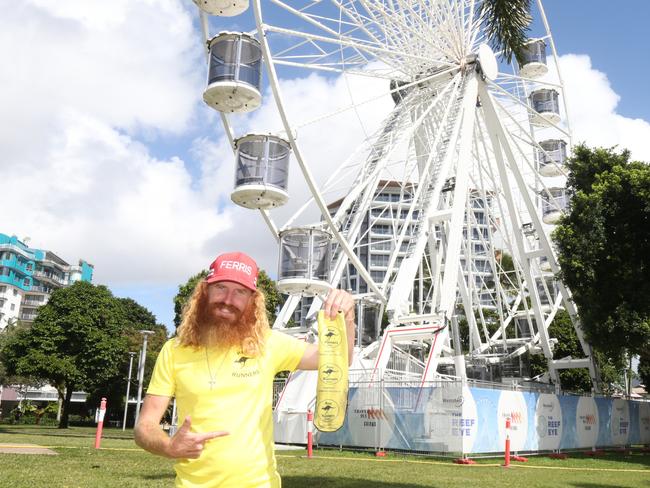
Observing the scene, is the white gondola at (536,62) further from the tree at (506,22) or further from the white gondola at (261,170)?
the tree at (506,22)

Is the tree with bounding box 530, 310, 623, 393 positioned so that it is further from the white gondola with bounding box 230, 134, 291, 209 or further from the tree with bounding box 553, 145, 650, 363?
the white gondola with bounding box 230, 134, 291, 209

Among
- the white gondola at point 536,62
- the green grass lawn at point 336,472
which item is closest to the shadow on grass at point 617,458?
the green grass lawn at point 336,472

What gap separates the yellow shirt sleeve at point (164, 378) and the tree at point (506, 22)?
12.7m

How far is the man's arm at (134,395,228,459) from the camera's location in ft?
8.48

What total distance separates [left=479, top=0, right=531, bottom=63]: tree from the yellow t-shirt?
12.5 metres

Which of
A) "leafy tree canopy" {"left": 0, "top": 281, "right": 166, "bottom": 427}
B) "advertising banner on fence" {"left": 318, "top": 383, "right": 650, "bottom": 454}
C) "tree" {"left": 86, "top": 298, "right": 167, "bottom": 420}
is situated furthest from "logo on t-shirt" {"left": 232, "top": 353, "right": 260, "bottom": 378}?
"tree" {"left": 86, "top": 298, "right": 167, "bottom": 420}

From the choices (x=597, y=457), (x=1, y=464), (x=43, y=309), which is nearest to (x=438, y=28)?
(x=597, y=457)

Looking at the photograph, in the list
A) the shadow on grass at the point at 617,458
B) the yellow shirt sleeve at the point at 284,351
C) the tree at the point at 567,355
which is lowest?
the shadow on grass at the point at 617,458

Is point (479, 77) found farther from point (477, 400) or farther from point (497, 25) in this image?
point (477, 400)

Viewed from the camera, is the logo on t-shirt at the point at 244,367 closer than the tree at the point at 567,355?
Yes

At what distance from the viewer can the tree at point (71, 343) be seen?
37.1m

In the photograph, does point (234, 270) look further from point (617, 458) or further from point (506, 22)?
point (617, 458)

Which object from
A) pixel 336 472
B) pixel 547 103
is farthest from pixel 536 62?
pixel 336 472

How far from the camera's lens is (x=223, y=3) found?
17.3 meters
